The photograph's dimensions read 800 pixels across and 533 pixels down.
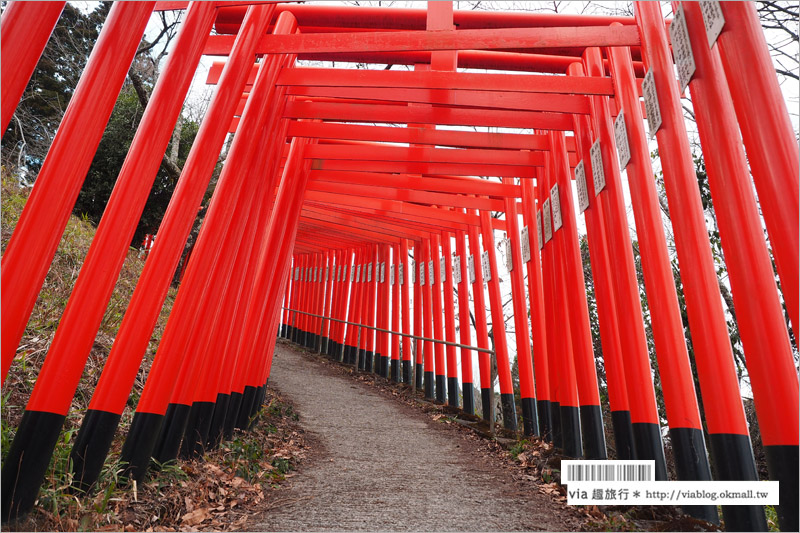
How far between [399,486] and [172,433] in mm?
2028

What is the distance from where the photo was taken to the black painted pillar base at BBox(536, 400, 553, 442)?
8617 mm

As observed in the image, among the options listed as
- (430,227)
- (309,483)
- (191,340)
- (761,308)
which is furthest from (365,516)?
(430,227)

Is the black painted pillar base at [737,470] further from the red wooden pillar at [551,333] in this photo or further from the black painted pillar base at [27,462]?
the black painted pillar base at [27,462]

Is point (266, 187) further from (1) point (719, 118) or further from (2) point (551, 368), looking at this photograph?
(1) point (719, 118)

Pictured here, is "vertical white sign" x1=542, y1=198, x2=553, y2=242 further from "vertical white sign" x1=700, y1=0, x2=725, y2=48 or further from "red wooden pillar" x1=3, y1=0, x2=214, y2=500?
"red wooden pillar" x1=3, y1=0, x2=214, y2=500

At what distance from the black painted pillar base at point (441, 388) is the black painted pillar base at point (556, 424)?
4644 mm

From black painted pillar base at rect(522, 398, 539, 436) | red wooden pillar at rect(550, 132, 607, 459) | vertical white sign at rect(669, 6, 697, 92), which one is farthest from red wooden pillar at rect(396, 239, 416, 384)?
vertical white sign at rect(669, 6, 697, 92)

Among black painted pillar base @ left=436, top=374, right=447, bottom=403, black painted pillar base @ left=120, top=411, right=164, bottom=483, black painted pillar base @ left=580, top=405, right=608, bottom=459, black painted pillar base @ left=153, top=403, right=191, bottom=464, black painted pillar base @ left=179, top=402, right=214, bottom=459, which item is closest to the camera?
black painted pillar base @ left=120, top=411, right=164, bottom=483

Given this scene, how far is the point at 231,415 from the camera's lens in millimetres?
7012

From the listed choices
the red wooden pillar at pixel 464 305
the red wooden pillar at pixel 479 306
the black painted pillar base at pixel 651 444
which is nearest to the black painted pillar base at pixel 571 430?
the black painted pillar base at pixel 651 444

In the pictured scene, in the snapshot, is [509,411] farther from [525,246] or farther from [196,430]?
[196,430]

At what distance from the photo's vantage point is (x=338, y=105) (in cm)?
750

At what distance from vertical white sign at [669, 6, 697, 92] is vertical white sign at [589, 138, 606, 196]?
195 cm

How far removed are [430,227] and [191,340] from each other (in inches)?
351
